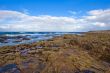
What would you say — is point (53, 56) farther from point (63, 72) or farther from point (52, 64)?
point (63, 72)

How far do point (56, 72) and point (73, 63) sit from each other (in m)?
1.11

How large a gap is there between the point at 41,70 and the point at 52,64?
0.71 meters

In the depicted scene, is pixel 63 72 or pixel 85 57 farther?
pixel 85 57

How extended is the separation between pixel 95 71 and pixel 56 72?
1.74 meters

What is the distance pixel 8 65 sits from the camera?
27.4 feet

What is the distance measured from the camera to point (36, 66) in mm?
8031

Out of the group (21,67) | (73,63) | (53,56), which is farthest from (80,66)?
(21,67)

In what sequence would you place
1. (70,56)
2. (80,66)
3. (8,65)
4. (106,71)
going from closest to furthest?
(106,71) → (80,66) → (8,65) → (70,56)

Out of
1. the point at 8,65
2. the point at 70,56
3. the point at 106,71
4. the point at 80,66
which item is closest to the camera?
the point at 106,71

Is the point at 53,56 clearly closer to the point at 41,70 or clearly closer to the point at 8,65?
the point at 41,70

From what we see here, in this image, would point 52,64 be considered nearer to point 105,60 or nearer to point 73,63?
point 73,63

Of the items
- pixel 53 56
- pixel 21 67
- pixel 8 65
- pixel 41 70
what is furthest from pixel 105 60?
pixel 8 65

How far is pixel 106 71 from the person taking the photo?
288 inches

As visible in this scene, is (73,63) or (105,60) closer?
(73,63)
